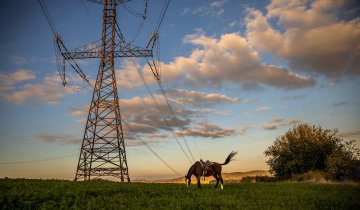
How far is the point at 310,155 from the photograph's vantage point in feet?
164

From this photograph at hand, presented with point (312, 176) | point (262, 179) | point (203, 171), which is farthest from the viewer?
point (262, 179)

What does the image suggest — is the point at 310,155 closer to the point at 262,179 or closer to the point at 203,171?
the point at 262,179

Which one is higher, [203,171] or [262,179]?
[203,171]

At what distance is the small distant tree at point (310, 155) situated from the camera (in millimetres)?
46375

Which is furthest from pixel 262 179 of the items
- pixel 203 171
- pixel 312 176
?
pixel 203 171

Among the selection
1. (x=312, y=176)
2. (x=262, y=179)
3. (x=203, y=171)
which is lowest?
(x=262, y=179)

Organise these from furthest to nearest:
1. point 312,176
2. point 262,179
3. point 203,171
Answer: point 262,179 < point 312,176 < point 203,171

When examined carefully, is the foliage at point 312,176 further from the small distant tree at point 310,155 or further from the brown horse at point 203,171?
the brown horse at point 203,171

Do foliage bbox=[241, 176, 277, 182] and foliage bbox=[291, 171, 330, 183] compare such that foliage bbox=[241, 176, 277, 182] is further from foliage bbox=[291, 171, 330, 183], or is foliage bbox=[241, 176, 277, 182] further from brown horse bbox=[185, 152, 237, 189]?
brown horse bbox=[185, 152, 237, 189]

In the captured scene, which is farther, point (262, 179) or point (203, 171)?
point (262, 179)

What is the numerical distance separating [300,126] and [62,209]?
1879 inches

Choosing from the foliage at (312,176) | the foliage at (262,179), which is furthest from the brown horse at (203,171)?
the foliage at (262,179)

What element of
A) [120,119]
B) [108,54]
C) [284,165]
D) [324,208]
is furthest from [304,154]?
[324,208]

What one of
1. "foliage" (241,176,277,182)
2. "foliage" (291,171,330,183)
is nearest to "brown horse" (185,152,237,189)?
"foliage" (291,171,330,183)
